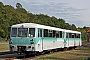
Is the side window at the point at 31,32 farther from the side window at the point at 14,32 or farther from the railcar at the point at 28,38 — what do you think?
the side window at the point at 14,32

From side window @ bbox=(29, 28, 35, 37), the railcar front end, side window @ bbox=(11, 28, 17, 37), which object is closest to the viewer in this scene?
the railcar front end

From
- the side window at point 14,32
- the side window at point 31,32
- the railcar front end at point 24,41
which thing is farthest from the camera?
the side window at point 14,32

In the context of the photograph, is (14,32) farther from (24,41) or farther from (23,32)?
(24,41)

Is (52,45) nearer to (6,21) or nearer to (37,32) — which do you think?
(37,32)

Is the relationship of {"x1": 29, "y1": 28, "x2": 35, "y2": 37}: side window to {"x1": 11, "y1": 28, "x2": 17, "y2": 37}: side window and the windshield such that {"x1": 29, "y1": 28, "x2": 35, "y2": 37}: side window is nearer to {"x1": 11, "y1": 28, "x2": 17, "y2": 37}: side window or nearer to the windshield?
the windshield

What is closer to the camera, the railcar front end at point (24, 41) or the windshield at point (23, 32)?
the railcar front end at point (24, 41)

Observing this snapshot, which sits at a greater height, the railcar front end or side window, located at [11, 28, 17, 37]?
side window, located at [11, 28, 17, 37]

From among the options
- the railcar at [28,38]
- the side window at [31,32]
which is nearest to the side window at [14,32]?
the railcar at [28,38]

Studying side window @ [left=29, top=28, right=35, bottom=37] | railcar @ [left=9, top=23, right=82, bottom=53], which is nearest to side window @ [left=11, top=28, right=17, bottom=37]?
railcar @ [left=9, top=23, right=82, bottom=53]

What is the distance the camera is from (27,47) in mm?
22703

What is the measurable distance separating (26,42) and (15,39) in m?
1.08

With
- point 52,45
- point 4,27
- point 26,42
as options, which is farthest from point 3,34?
point 26,42

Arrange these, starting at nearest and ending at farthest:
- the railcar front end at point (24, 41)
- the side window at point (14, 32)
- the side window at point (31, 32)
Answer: the railcar front end at point (24, 41) < the side window at point (31, 32) < the side window at point (14, 32)

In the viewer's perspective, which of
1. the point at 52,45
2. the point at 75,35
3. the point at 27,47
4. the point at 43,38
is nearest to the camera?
the point at 27,47
